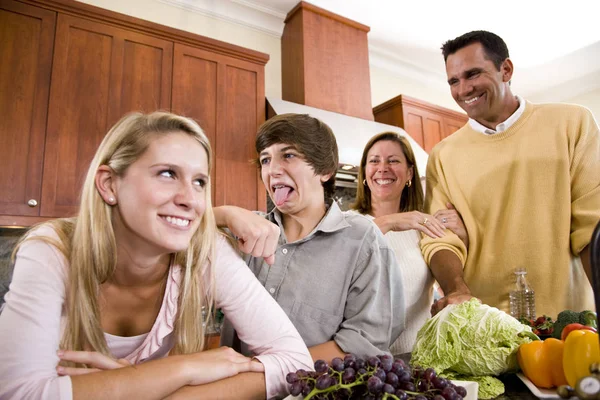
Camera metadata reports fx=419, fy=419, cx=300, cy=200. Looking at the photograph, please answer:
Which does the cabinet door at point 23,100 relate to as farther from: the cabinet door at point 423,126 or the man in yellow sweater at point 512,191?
the cabinet door at point 423,126

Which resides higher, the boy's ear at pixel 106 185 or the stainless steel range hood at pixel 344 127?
the stainless steel range hood at pixel 344 127

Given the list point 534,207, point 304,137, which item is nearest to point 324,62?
point 534,207

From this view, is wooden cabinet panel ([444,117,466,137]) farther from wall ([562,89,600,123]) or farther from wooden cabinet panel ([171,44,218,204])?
wooden cabinet panel ([171,44,218,204])

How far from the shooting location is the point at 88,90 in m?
2.62

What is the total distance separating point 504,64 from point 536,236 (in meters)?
0.82

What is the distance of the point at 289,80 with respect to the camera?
395 cm

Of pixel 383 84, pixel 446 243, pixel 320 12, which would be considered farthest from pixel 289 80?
pixel 446 243

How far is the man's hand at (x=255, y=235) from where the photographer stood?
1172mm

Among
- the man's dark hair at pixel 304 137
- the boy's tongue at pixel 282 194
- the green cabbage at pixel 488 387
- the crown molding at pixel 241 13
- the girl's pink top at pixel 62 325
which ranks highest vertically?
the crown molding at pixel 241 13

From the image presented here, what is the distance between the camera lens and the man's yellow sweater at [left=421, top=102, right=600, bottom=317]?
5.84 ft

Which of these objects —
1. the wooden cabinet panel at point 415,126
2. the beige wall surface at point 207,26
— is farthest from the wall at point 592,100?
the beige wall surface at point 207,26

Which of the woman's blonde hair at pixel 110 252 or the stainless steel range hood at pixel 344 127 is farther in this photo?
the stainless steel range hood at pixel 344 127

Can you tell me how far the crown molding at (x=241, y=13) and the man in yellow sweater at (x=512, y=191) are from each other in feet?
8.15

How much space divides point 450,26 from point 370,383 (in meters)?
4.55
